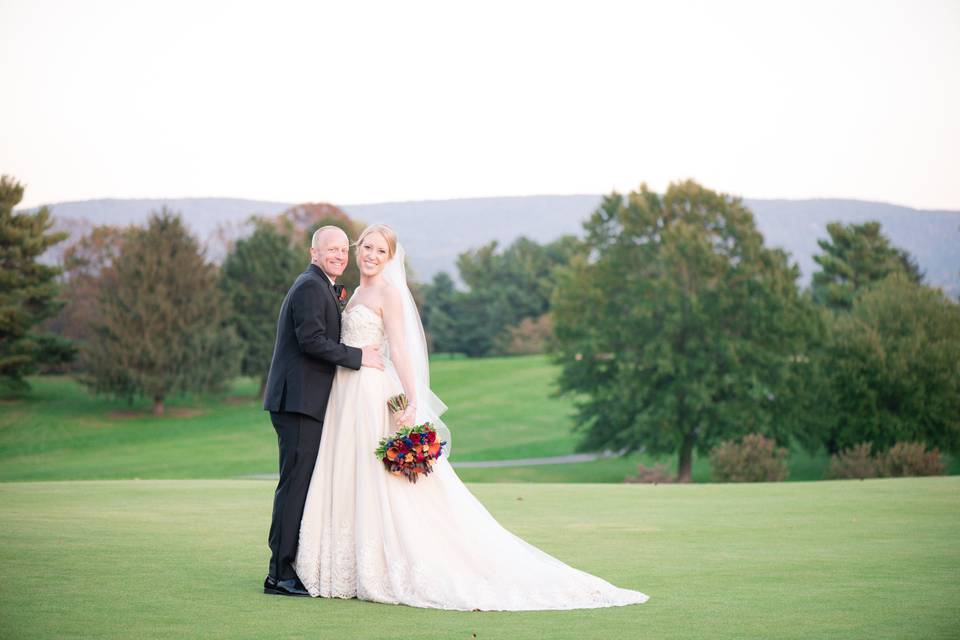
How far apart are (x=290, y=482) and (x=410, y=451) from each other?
1060 mm

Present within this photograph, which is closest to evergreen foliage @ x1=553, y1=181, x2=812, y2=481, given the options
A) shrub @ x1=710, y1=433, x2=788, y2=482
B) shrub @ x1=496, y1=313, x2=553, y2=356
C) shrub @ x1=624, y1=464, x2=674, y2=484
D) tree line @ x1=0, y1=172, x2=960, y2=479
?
tree line @ x1=0, y1=172, x2=960, y2=479

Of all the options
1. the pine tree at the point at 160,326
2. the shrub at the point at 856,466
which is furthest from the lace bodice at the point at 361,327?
the pine tree at the point at 160,326

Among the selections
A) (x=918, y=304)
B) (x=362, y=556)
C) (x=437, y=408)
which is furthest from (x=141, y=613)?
(x=918, y=304)

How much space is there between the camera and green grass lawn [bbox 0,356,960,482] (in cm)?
4691

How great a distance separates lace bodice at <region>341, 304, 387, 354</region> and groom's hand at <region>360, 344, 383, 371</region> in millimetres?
59

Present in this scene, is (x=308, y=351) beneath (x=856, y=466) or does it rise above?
above

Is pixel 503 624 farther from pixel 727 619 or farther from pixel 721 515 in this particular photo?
pixel 721 515

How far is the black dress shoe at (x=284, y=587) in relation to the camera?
8.33 meters

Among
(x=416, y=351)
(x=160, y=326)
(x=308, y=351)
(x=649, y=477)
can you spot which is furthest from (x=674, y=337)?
(x=308, y=351)

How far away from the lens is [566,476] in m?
47.4

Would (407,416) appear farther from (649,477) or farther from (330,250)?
(649,477)

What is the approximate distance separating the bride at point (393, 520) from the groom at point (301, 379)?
10 cm

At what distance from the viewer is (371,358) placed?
881cm

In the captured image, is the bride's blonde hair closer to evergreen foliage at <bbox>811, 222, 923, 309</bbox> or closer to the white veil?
the white veil
